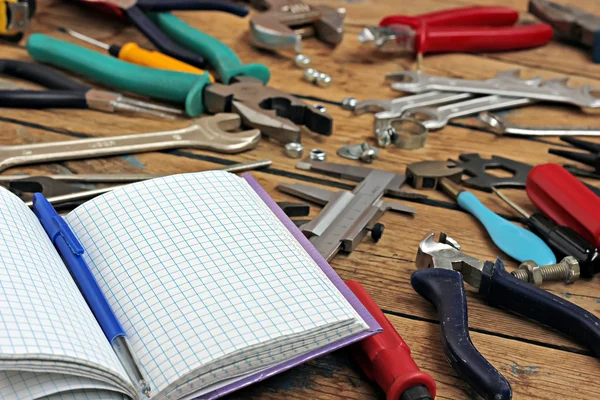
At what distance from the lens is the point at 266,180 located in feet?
3.72

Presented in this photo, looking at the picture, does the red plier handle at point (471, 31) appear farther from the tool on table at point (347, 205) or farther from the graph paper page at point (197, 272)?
the graph paper page at point (197, 272)

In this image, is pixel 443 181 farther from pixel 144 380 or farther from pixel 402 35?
pixel 144 380

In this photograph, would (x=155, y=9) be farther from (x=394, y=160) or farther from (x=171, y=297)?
(x=171, y=297)

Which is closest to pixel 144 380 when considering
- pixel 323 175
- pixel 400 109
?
pixel 323 175

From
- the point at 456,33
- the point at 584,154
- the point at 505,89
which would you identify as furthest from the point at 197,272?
the point at 456,33

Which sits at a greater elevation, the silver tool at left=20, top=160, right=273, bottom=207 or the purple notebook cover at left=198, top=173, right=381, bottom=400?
the silver tool at left=20, top=160, right=273, bottom=207

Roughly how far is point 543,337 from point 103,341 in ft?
1.58

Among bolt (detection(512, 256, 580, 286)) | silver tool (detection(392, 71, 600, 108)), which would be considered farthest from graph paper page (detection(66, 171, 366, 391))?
silver tool (detection(392, 71, 600, 108))

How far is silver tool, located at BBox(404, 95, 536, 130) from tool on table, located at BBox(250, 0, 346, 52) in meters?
0.33

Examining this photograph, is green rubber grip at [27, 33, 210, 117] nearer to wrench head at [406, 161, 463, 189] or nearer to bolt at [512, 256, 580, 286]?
wrench head at [406, 161, 463, 189]

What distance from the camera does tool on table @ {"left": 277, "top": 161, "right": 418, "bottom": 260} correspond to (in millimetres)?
966

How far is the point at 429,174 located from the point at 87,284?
0.57m

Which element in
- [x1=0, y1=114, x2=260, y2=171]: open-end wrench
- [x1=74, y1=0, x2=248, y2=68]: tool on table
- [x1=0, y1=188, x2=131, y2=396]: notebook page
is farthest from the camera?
[x1=74, y1=0, x2=248, y2=68]: tool on table

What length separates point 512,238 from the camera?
0.99 metres
